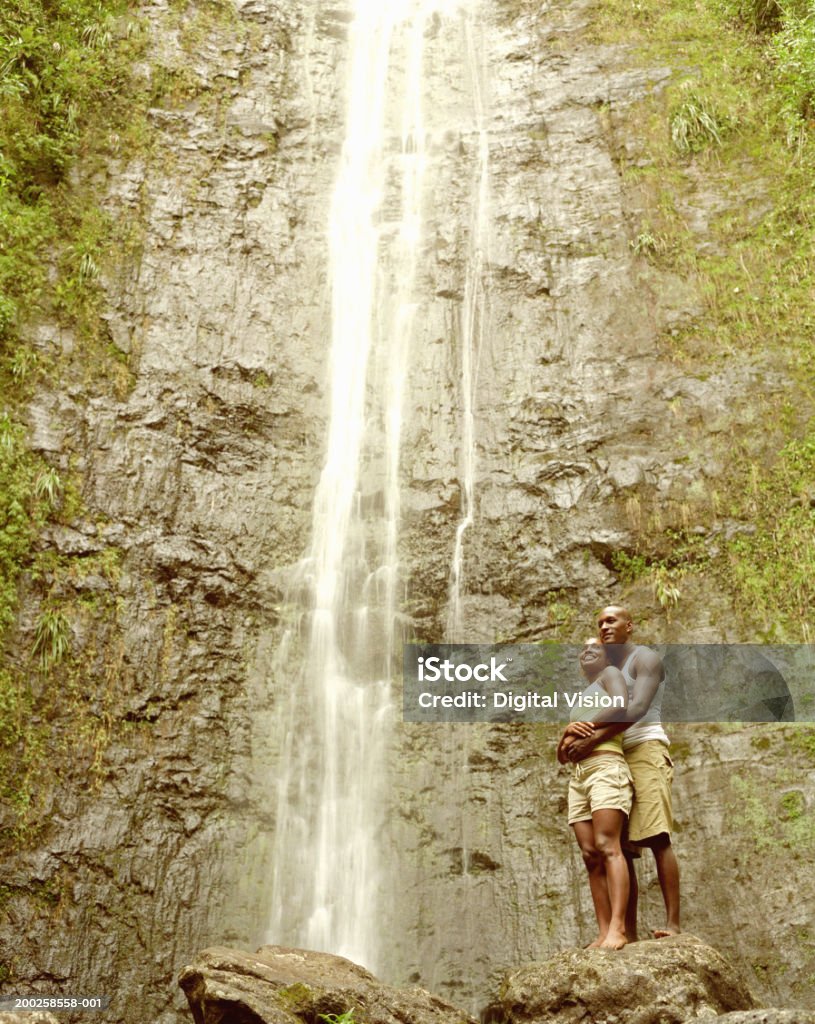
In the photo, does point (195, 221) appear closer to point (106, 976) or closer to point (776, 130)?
point (776, 130)

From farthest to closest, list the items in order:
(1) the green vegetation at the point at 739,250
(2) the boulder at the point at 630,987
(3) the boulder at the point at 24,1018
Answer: (1) the green vegetation at the point at 739,250
(2) the boulder at the point at 630,987
(3) the boulder at the point at 24,1018

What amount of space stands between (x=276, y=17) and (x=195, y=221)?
427 centimetres

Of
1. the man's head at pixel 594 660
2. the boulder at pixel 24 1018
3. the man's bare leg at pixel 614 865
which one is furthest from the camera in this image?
the man's head at pixel 594 660

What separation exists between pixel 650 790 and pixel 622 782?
195 mm

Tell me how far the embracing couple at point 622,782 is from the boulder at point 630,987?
0.47m

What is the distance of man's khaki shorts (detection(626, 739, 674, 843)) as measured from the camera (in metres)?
6.20

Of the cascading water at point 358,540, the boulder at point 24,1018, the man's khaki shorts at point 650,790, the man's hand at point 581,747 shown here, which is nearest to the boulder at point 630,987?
the man's khaki shorts at point 650,790

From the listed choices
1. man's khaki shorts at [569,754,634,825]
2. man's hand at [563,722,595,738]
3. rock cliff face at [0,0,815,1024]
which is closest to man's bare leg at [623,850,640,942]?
man's khaki shorts at [569,754,634,825]

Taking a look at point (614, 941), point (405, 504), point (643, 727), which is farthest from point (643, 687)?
point (405, 504)

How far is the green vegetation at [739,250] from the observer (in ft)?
32.7

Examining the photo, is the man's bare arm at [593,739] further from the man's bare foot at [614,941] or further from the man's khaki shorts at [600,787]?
the man's bare foot at [614,941]

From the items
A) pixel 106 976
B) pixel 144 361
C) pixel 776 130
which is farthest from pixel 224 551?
pixel 776 130

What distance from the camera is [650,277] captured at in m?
11.9

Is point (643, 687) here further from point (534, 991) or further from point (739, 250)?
point (739, 250)
